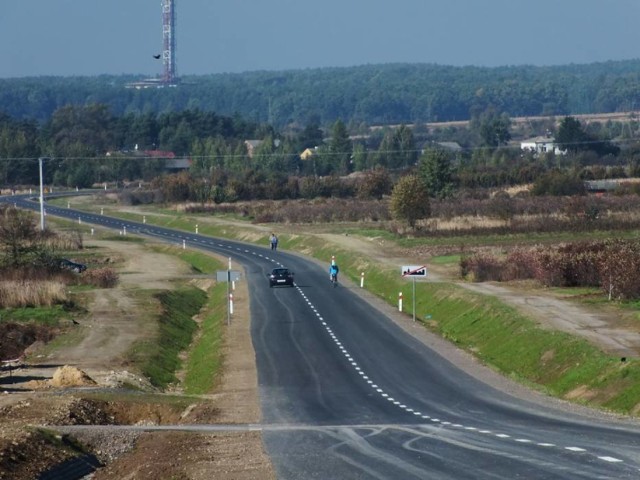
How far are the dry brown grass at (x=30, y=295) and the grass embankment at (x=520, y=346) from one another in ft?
46.8

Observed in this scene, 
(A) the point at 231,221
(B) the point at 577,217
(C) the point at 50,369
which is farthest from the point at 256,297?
(A) the point at 231,221

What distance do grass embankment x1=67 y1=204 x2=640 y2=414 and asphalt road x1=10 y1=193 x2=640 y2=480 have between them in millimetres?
1747

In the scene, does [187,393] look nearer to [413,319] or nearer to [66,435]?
[66,435]

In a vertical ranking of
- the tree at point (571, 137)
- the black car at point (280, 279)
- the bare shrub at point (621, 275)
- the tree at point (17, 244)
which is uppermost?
the tree at point (571, 137)

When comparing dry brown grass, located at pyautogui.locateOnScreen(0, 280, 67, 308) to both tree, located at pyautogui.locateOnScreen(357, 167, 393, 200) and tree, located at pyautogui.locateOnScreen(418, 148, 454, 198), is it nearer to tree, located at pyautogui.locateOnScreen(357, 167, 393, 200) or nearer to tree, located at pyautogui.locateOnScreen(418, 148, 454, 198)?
tree, located at pyautogui.locateOnScreen(418, 148, 454, 198)

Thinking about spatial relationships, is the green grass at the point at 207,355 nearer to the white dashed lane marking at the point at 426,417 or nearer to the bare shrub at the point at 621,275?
the white dashed lane marking at the point at 426,417

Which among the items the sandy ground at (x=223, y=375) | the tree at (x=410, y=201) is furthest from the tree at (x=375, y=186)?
the sandy ground at (x=223, y=375)

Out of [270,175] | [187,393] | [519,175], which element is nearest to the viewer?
[187,393]

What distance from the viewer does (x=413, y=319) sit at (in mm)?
53250

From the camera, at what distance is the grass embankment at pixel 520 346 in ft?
112

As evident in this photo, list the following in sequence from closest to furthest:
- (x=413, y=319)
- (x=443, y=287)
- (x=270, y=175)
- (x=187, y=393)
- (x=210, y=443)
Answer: (x=210, y=443) < (x=187, y=393) < (x=413, y=319) < (x=443, y=287) < (x=270, y=175)

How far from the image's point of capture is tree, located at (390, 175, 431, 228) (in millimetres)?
94500

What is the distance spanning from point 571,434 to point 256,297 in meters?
36.3

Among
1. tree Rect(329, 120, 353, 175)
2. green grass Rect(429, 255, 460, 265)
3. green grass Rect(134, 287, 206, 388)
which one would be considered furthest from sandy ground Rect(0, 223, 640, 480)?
tree Rect(329, 120, 353, 175)
